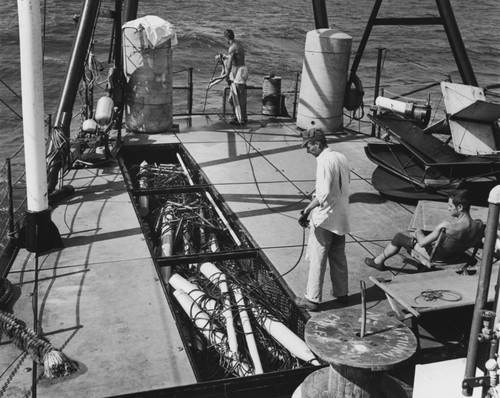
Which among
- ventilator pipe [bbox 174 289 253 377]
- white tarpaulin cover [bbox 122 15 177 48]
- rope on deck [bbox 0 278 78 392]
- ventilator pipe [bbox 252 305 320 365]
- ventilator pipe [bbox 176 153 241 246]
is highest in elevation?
white tarpaulin cover [bbox 122 15 177 48]

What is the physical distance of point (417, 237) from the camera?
26.8 ft

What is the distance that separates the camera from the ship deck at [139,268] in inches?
256

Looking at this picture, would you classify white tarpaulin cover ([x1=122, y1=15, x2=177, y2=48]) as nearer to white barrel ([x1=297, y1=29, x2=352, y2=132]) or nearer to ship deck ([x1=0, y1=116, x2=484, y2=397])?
ship deck ([x1=0, y1=116, x2=484, y2=397])

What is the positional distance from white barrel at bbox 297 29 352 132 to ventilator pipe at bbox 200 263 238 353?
755 centimetres

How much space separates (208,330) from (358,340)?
2946 millimetres

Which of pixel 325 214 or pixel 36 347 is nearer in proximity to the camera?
pixel 36 347

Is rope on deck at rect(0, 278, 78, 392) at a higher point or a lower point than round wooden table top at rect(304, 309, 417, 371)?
lower

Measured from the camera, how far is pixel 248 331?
7625mm

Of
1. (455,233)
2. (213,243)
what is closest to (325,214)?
(455,233)

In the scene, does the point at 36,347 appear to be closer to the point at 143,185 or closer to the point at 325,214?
the point at 325,214

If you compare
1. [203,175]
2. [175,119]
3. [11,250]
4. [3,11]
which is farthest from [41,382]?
[3,11]

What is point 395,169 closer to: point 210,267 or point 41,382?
point 210,267

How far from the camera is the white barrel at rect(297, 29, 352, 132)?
50.3ft

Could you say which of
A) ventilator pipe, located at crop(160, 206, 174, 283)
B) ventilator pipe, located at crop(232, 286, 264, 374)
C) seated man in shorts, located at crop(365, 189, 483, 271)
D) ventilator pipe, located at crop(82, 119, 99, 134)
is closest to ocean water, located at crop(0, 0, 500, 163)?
ventilator pipe, located at crop(82, 119, 99, 134)
